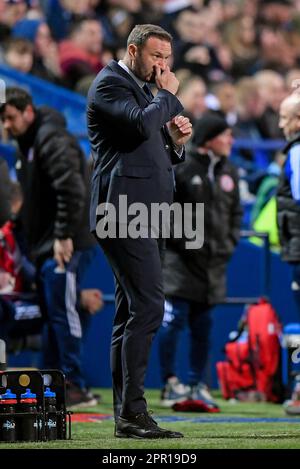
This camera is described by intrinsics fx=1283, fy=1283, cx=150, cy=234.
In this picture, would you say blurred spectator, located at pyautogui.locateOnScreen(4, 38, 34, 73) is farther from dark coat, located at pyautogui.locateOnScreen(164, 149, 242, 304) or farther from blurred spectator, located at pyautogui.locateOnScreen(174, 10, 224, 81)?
dark coat, located at pyautogui.locateOnScreen(164, 149, 242, 304)

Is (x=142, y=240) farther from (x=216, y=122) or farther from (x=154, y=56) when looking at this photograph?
(x=216, y=122)

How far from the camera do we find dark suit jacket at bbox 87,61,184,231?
618 cm

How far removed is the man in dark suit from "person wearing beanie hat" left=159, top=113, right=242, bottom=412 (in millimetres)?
2920

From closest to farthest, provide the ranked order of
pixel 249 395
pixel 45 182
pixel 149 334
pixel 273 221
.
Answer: pixel 149 334 → pixel 45 182 → pixel 249 395 → pixel 273 221

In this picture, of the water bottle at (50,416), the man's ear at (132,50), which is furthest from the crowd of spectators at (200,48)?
the water bottle at (50,416)

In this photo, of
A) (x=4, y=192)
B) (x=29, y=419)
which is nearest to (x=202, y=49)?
(x=4, y=192)

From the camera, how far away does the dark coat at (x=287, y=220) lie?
885 centimetres

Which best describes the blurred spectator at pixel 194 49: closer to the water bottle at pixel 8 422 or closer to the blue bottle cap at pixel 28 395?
the blue bottle cap at pixel 28 395

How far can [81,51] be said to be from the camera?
14.4 meters

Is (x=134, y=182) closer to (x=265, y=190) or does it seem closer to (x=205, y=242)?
(x=205, y=242)

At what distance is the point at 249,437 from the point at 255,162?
27.2ft

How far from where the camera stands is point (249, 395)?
9.91 meters

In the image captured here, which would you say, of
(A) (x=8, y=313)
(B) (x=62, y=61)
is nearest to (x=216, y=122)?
(A) (x=8, y=313)

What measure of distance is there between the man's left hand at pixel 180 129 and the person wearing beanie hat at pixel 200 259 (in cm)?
294
